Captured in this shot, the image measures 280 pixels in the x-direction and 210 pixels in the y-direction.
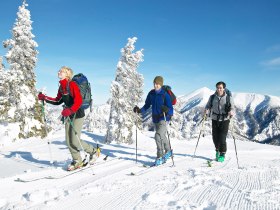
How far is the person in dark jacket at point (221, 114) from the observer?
809 cm

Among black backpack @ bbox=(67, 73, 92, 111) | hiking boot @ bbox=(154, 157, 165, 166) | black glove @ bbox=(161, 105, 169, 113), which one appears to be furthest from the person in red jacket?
black glove @ bbox=(161, 105, 169, 113)

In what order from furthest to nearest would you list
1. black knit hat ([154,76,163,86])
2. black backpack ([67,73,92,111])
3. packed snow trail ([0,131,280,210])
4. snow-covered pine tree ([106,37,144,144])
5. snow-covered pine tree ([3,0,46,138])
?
snow-covered pine tree ([106,37,144,144]) < snow-covered pine tree ([3,0,46,138]) < black knit hat ([154,76,163,86]) < black backpack ([67,73,92,111]) < packed snow trail ([0,131,280,210])

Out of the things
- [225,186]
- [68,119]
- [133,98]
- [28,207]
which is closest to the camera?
[28,207]

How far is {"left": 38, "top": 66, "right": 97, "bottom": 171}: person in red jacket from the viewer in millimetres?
6773

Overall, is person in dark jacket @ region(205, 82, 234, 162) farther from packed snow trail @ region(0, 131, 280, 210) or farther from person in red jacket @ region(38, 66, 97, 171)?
person in red jacket @ region(38, 66, 97, 171)

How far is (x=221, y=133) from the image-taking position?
27.3ft

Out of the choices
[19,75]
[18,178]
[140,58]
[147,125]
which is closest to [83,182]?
[18,178]

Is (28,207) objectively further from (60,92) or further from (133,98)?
(133,98)

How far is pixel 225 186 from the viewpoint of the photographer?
466 centimetres

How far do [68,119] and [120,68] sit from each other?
18215 mm

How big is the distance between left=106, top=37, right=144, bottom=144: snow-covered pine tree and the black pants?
16.4 m

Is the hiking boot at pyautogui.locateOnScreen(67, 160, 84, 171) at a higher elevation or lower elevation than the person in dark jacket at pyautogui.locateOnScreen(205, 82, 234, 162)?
lower

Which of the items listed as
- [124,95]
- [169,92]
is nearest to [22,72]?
[124,95]

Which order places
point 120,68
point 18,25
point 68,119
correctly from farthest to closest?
point 120,68 → point 18,25 → point 68,119
